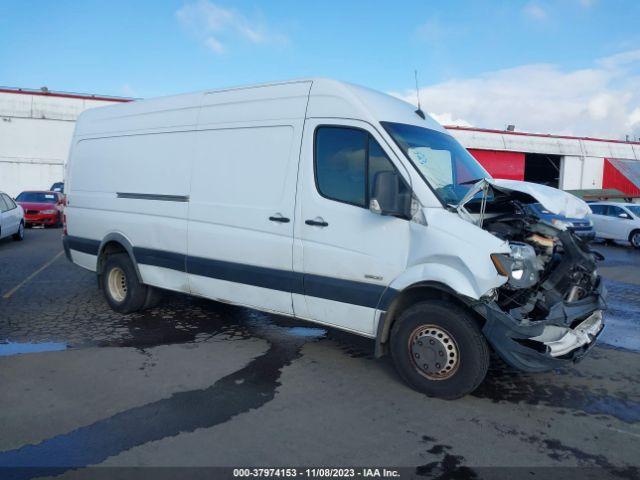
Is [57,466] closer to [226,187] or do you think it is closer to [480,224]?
[226,187]

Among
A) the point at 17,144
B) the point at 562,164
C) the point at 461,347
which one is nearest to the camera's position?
the point at 461,347

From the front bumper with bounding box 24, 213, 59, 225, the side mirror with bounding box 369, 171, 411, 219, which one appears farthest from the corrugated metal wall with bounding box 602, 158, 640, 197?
the side mirror with bounding box 369, 171, 411, 219

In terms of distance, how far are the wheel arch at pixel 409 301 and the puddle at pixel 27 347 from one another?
338 centimetres

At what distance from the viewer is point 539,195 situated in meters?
4.38

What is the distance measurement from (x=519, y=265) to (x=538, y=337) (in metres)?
0.57

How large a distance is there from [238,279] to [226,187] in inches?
37.7

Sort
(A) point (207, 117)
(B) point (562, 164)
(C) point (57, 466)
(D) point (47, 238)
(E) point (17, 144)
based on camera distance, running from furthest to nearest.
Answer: (B) point (562, 164) < (E) point (17, 144) < (D) point (47, 238) < (A) point (207, 117) < (C) point (57, 466)

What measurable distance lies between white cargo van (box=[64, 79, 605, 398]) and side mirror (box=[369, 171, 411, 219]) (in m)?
0.01

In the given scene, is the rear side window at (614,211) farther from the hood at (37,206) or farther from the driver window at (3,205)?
the hood at (37,206)

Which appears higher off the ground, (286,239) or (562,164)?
(562,164)

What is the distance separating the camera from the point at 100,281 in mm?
7082

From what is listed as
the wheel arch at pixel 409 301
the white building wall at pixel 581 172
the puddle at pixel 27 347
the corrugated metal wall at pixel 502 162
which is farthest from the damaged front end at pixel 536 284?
the white building wall at pixel 581 172

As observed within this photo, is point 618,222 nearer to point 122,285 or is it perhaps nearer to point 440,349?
point 440,349

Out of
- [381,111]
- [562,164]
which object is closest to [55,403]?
[381,111]
